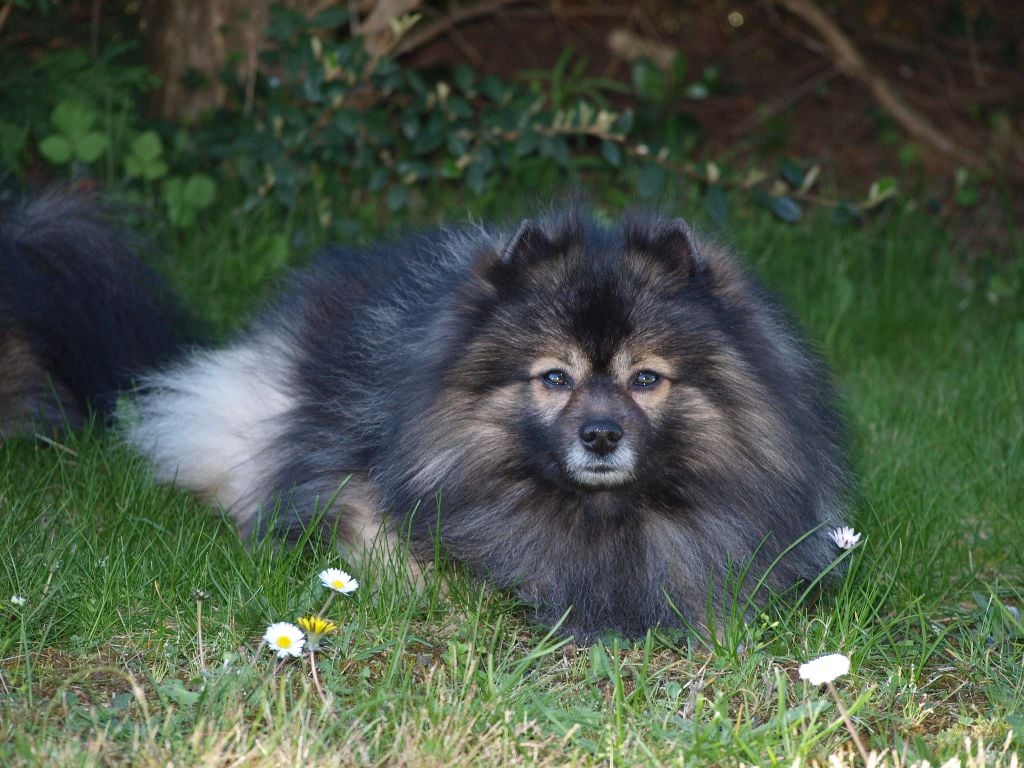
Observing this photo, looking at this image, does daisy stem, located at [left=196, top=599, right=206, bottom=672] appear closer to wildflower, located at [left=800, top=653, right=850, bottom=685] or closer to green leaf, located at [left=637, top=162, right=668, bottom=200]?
wildflower, located at [left=800, top=653, right=850, bottom=685]

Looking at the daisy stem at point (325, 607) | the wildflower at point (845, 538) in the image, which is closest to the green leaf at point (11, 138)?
the daisy stem at point (325, 607)

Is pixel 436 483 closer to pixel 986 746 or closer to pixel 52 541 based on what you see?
pixel 52 541

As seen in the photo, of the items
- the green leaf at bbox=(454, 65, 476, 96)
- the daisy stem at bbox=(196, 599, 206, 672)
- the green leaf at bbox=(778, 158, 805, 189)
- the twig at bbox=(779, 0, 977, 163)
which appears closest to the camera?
the daisy stem at bbox=(196, 599, 206, 672)

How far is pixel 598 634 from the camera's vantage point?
131 inches

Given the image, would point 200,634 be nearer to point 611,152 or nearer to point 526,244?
point 526,244

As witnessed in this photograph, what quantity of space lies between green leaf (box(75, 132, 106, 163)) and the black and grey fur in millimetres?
2505

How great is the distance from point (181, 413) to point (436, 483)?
1318 mm

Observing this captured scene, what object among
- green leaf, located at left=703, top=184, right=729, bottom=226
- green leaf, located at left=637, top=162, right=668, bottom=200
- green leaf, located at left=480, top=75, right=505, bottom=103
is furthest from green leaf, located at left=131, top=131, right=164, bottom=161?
green leaf, located at left=703, top=184, right=729, bottom=226

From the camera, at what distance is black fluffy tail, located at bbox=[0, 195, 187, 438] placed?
4270mm

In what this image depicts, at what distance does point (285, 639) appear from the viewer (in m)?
2.88

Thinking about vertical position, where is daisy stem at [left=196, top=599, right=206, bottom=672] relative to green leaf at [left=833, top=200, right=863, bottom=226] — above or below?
below

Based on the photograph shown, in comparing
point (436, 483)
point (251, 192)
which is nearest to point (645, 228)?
point (436, 483)

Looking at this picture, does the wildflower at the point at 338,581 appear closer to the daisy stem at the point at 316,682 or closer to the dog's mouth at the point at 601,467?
the daisy stem at the point at 316,682

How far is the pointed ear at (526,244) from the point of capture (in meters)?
3.23
